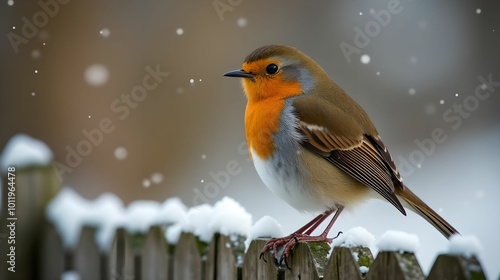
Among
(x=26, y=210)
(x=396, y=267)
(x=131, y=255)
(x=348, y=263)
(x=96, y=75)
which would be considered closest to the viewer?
(x=396, y=267)

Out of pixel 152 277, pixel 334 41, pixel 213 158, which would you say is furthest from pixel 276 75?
pixel 334 41

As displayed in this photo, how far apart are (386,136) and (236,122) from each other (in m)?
1.27

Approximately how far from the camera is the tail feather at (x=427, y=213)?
7.50 ft

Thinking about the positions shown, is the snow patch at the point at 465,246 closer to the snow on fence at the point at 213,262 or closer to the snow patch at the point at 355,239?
the snow on fence at the point at 213,262

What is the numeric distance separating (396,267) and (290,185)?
0.85m

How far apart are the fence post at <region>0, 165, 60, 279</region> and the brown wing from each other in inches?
42.9

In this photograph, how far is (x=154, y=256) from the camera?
2436mm

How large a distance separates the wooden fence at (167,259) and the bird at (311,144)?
1.18 ft

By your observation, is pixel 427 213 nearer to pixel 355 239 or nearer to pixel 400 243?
pixel 355 239

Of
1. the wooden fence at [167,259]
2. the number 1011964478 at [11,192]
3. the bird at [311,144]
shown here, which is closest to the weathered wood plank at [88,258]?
the wooden fence at [167,259]

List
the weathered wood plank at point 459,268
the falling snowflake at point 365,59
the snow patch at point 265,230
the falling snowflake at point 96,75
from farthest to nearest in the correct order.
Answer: the falling snowflake at point 365,59 → the falling snowflake at point 96,75 → the snow patch at point 265,230 → the weathered wood plank at point 459,268

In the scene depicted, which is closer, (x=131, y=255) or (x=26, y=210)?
(x=131, y=255)

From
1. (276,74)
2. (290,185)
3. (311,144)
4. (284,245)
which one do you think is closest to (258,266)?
(284,245)

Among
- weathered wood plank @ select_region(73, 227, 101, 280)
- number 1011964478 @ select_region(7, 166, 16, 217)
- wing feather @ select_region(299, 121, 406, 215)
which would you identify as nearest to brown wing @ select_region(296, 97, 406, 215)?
wing feather @ select_region(299, 121, 406, 215)
